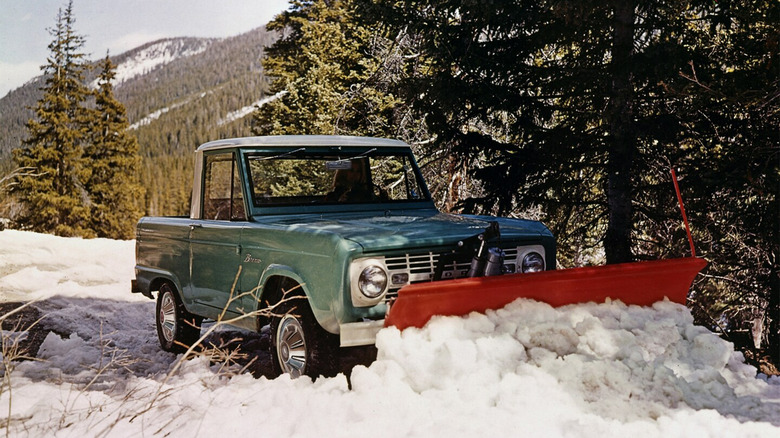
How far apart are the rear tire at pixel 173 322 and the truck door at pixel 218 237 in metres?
0.59

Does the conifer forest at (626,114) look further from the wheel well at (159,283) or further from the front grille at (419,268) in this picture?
the front grille at (419,268)

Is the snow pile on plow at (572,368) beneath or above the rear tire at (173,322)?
above

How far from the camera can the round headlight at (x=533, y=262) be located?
18.7 ft

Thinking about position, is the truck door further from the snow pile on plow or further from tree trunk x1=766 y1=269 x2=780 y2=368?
tree trunk x1=766 y1=269 x2=780 y2=368

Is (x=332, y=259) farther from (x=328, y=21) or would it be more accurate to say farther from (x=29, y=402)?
(x=328, y=21)

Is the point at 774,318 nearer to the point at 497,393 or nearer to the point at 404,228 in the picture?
the point at 404,228

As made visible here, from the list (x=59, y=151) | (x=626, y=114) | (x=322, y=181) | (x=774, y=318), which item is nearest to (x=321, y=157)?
(x=322, y=181)

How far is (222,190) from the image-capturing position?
6.72 metres

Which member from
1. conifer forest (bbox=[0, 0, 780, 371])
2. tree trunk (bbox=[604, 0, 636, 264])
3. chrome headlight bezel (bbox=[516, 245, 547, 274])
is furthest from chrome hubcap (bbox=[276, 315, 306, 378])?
tree trunk (bbox=[604, 0, 636, 264])

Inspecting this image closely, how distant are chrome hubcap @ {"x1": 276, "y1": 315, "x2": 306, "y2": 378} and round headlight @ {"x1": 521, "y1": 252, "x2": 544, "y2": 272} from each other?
69.5 inches

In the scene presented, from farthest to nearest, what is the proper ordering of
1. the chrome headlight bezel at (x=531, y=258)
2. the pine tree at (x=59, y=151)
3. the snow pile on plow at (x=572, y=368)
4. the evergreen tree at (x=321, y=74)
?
the pine tree at (x=59, y=151) < the evergreen tree at (x=321, y=74) < the chrome headlight bezel at (x=531, y=258) < the snow pile on plow at (x=572, y=368)

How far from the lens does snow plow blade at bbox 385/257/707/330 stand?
4676 millimetres

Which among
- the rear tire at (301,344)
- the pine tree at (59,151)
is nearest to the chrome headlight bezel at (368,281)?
the rear tire at (301,344)

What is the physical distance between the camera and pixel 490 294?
4.92 metres
